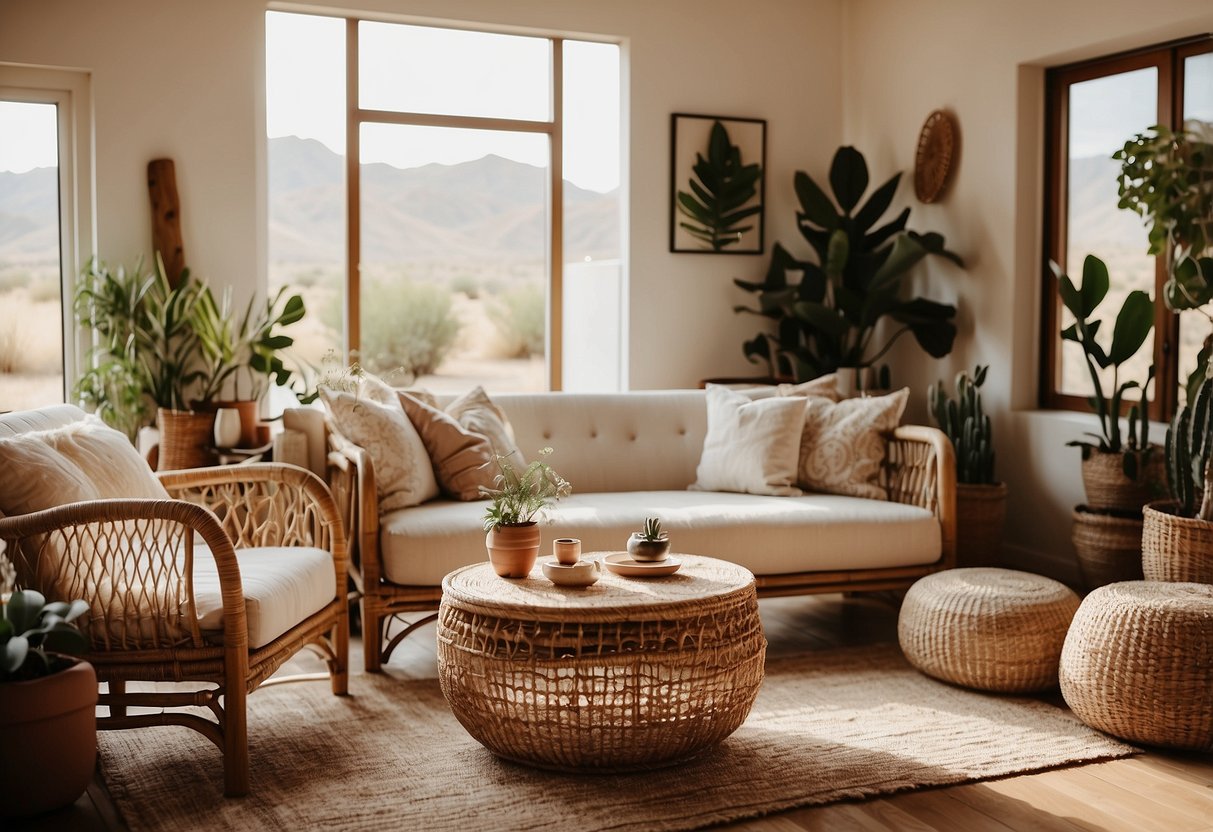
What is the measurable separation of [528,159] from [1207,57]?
2.94m

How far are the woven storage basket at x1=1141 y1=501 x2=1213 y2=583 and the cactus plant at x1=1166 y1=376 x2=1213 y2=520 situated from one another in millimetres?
87

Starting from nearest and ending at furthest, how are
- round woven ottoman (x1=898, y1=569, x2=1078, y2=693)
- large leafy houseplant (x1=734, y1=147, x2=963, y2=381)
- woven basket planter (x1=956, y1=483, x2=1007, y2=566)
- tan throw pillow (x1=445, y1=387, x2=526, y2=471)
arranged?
round woven ottoman (x1=898, y1=569, x2=1078, y2=693), tan throw pillow (x1=445, y1=387, x2=526, y2=471), woven basket planter (x1=956, y1=483, x2=1007, y2=566), large leafy houseplant (x1=734, y1=147, x2=963, y2=381)

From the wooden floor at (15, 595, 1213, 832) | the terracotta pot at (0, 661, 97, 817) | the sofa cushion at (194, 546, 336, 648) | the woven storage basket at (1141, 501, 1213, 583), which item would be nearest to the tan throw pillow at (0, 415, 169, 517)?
the sofa cushion at (194, 546, 336, 648)

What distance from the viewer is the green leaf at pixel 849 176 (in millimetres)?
5559

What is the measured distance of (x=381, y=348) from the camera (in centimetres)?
549

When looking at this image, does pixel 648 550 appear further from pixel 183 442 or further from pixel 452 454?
pixel 183 442

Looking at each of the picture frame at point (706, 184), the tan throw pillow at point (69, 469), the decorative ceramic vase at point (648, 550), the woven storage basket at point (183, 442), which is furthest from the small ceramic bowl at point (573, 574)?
the picture frame at point (706, 184)

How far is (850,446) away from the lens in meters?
4.18

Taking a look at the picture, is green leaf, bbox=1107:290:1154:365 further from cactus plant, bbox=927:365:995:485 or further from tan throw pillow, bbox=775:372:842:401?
→ tan throw pillow, bbox=775:372:842:401

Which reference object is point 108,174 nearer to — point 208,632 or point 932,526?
point 208,632

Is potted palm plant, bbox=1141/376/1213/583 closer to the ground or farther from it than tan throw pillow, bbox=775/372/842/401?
closer to the ground

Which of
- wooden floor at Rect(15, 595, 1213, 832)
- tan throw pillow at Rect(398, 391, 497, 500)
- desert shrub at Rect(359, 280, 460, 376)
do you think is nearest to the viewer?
wooden floor at Rect(15, 595, 1213, 832)

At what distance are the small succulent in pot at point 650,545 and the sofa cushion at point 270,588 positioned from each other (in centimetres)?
84

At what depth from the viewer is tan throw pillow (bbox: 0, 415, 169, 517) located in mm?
2732
